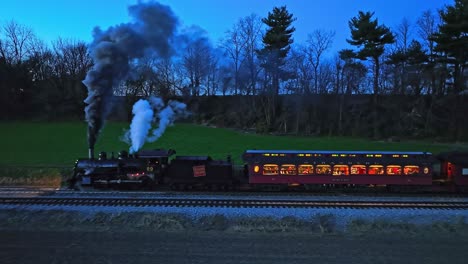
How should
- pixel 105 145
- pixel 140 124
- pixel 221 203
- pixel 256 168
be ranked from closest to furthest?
pixel 221 203 < pixel 256 168 < pixel 140 124 < pixel 105 145

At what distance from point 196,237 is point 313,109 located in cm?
4413

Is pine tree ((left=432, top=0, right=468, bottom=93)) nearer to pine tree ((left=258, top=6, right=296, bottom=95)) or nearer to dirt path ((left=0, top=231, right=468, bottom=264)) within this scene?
pine tree ((left=258, top=6, right=296, bottom=95))

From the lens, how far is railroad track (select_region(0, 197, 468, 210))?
17500 mm

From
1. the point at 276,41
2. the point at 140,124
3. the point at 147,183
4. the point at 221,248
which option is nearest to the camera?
the point at 221,248

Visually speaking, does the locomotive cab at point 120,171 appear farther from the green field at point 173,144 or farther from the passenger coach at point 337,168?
the green field at point 173,144

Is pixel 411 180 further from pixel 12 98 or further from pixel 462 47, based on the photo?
pixel 12 98

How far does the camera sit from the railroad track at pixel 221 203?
1750 cm

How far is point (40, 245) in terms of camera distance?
12070 mm

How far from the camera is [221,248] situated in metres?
11.9

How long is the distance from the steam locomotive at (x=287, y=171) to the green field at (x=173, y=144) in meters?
10.5

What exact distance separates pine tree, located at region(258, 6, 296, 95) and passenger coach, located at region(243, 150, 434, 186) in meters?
36.4

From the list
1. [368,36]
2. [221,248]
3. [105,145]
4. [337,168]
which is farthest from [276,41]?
[221,248]

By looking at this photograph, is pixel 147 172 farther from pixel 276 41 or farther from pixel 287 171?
pixel 276 41

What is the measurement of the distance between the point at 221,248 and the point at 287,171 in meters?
10.1
